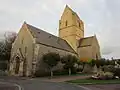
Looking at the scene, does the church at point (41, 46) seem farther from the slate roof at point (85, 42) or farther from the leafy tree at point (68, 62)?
the leafy tree at point (68, 62)

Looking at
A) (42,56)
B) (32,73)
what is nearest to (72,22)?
(42,56)

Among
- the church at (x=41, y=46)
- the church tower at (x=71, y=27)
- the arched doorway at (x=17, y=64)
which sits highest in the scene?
the church tower at (x=71, y=27)

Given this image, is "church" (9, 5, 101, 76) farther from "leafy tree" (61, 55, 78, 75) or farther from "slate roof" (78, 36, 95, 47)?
"leafy tree" (61, 55, 78, 75)

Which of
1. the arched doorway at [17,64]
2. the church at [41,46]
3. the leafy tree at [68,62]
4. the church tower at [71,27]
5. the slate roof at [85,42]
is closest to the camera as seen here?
the church at [41,46]

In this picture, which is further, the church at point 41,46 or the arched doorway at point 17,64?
the arched doorway at point 17,64

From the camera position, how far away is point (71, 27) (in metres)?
53.1

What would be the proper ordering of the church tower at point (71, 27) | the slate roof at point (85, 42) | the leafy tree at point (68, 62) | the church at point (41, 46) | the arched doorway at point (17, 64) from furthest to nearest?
the church tower at point (71, 27), the slate roof at point (85, 42), the leafy tree at point (68, 62), the arched doorway at point (17, 64), the church at point (41, 46)

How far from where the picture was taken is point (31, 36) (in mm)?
37844

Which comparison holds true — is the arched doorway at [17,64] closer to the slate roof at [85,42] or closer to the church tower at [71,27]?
the church tower at [71,27]

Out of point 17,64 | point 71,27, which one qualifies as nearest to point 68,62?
point 17,64

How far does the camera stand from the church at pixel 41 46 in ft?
121

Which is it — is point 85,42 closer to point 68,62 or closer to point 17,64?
point 68,62

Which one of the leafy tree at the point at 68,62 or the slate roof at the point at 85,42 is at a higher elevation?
the slate roof at the point at 85,42

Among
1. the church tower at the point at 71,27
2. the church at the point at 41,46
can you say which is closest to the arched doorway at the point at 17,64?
the church at the point at 41,46
